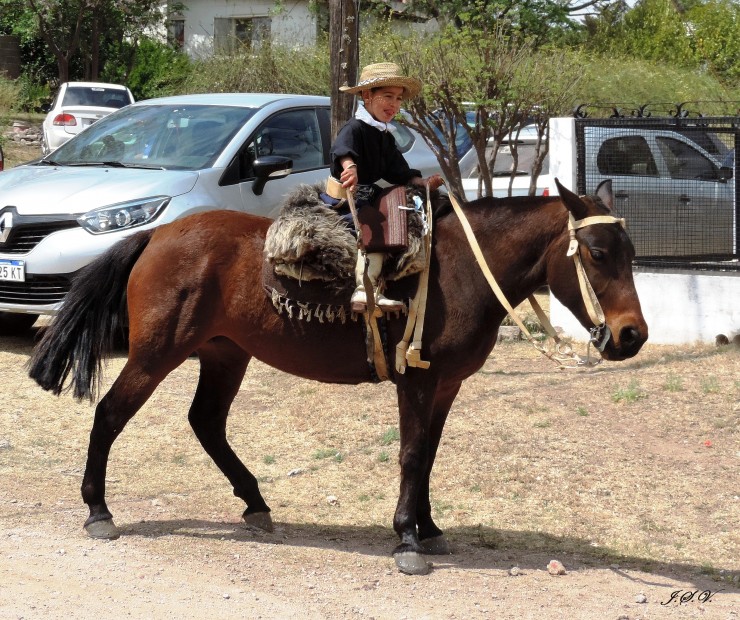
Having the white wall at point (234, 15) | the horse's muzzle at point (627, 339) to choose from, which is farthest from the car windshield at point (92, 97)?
the horse's muzzle at point (627, 339)

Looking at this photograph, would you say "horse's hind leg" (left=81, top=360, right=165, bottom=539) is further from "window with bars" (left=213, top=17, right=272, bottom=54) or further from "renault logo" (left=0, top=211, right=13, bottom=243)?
"window with bars" (left=213, top=17, right=272, bottom=54)

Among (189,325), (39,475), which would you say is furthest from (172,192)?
(189,325)

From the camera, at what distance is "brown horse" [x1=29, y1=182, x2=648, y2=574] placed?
4.96 metres

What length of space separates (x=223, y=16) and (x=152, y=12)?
2.36 meters

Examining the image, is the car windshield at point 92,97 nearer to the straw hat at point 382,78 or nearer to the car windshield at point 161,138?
the car windshield at point 161,138

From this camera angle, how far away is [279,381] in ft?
28.1

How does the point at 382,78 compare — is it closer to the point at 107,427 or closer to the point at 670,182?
the point at 107,427

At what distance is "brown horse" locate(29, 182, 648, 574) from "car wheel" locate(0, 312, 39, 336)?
4.29 meters

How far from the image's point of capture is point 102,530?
5375 millimetres

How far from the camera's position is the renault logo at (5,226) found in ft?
28.0

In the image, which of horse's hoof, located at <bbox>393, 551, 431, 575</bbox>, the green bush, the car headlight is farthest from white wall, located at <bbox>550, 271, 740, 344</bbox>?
the green bush

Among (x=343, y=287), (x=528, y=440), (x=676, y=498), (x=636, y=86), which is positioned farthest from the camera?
(x=636, y=86)

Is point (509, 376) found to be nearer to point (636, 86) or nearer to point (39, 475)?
point (39, 475)

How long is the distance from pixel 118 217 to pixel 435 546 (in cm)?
424
